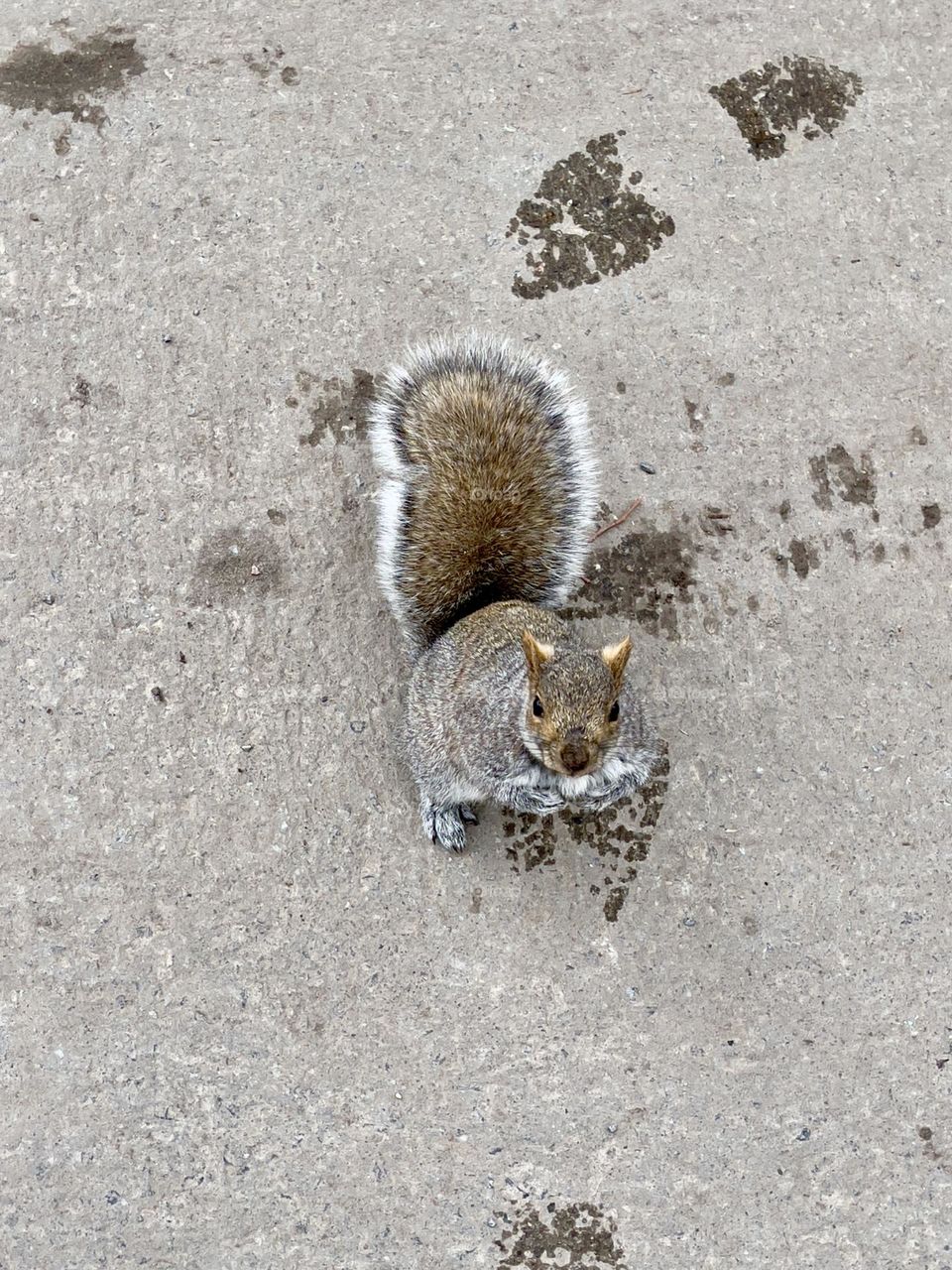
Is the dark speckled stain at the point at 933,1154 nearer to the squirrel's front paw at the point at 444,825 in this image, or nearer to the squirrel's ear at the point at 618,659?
the squirrel's front paw at the point at 444,825

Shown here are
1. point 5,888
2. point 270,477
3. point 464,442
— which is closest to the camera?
point 464,442

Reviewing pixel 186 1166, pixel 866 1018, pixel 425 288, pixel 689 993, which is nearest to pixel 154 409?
pixel 425 288

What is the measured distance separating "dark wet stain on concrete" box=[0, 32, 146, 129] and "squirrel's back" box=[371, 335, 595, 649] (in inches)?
51.9

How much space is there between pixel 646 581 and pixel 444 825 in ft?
2.88

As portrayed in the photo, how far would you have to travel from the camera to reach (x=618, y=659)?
1.90m

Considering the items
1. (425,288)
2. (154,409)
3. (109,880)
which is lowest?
(109,880)

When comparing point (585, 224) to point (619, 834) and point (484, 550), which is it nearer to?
point (484, 550)

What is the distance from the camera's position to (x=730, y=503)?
2.74 meters

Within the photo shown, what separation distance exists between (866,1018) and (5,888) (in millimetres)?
2274

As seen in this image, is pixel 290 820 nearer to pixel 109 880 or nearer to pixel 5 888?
pixel 109 880

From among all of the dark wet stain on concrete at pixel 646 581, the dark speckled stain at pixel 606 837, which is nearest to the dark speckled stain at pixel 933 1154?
the dark speckled stain at pixel 606 837

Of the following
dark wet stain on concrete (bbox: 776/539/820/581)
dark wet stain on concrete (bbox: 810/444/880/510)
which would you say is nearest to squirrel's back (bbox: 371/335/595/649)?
dark wet stain on concrete (bbox: 776/539/820/581)

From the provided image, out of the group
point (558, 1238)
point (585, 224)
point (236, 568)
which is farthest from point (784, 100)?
point (558, 1238)

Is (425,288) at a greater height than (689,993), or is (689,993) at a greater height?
(425,288)
